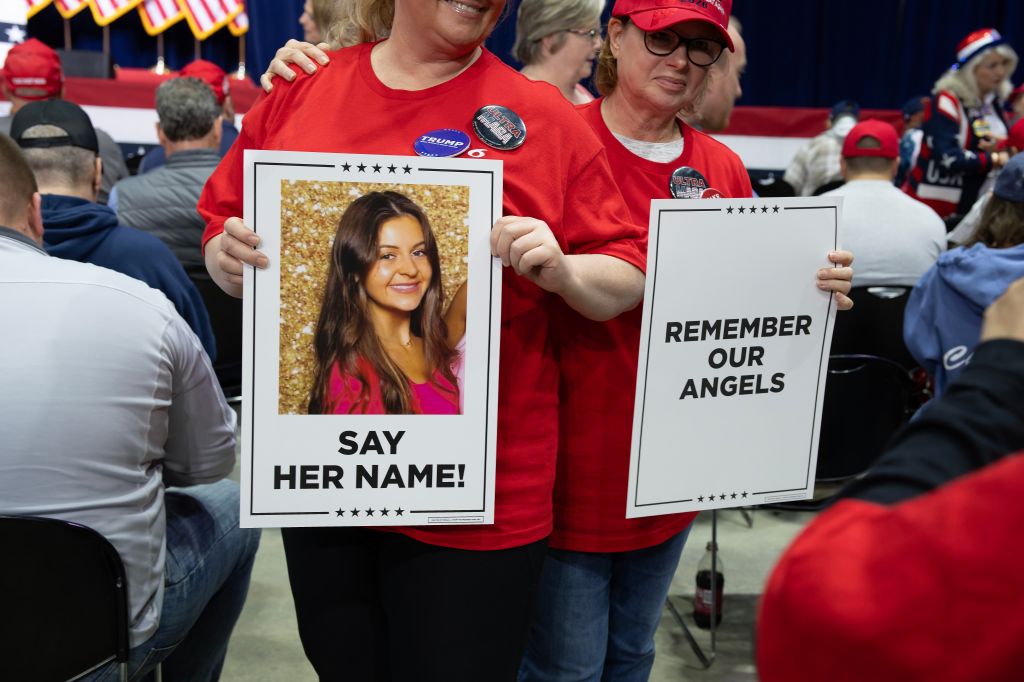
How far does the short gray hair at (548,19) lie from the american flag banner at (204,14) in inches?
351

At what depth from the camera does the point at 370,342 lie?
1.29 m

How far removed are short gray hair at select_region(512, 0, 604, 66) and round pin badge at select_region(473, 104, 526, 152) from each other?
5.38 feet

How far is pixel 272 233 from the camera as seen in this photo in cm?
126

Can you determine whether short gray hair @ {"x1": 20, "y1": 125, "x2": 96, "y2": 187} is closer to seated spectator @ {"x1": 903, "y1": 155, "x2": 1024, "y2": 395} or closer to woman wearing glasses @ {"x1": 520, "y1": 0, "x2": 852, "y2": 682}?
woman wearing glasses @ {"x1": 520, "y1": 0, "x2": 852, "y2": 682}

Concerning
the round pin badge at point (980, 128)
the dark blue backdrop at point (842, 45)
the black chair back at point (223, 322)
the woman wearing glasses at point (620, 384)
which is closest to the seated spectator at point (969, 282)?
the woman wearing glasses at point (620, 384)

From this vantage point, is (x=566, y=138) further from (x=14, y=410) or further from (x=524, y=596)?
(x=14, y=410)

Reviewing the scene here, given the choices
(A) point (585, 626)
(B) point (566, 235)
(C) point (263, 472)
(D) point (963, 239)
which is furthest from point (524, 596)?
(D) point (963, 239)

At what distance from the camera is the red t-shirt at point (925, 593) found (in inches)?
20.0

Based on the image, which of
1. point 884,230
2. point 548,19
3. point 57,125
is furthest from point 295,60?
point 884,230

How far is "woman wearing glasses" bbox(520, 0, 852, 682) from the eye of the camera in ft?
5.12

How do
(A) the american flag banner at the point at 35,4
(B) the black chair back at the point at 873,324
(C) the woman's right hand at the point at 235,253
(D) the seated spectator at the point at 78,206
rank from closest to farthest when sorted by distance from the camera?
(C) the woman's right hand at the point at 235,253 < (D) the seated spectator at the point at 78,206 < (B) the black chair back at the point at 873,324 < (A) the american flag banner at the point at 35,4

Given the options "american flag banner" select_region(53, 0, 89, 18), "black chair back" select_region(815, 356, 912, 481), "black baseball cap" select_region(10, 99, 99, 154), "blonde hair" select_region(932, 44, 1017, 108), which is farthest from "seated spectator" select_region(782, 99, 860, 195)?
"american flag banner" select_region(53, 0, 89, 18)

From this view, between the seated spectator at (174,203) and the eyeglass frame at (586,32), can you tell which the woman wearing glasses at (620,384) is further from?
the seated spectator at (174,203)

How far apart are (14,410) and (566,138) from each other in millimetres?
962
